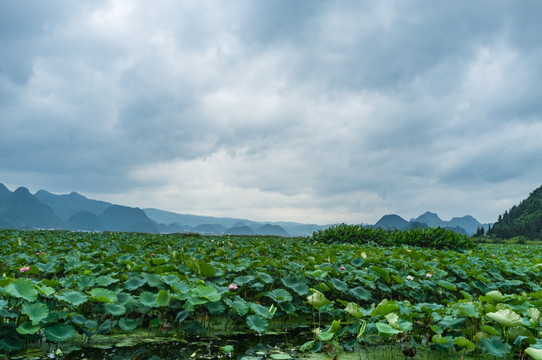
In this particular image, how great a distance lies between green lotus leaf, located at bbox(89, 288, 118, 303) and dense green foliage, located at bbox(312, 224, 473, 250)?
42.4 ft

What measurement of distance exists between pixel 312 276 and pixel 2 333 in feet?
11.7

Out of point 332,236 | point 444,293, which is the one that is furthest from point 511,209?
point 444,293

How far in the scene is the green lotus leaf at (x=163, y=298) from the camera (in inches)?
135

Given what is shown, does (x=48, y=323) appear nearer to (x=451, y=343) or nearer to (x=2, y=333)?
(x=2, y=333)

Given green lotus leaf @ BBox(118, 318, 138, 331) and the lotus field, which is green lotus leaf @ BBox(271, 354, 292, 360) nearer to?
the lotus field

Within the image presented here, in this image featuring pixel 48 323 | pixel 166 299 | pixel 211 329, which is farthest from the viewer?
pixel 211 329

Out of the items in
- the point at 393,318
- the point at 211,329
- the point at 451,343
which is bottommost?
the point at 211,329

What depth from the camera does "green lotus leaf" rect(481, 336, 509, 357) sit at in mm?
2758

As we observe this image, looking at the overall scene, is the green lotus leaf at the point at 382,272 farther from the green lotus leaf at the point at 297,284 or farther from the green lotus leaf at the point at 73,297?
the green lotus leaf at the point at 73,297

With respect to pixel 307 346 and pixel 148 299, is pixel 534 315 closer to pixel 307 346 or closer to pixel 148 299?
pixel 307 346

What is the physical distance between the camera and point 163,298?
346 centimetres

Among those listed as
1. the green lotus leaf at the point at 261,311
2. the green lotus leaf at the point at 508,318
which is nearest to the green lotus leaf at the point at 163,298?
the green lotus leaf at the point at 261,311

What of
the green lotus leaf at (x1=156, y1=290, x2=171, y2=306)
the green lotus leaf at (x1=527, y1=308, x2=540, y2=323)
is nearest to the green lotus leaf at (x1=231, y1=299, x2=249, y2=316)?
the green lotus leaf at (x1=156, y1=290, x2=171, y2=306)

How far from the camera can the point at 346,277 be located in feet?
16.1
